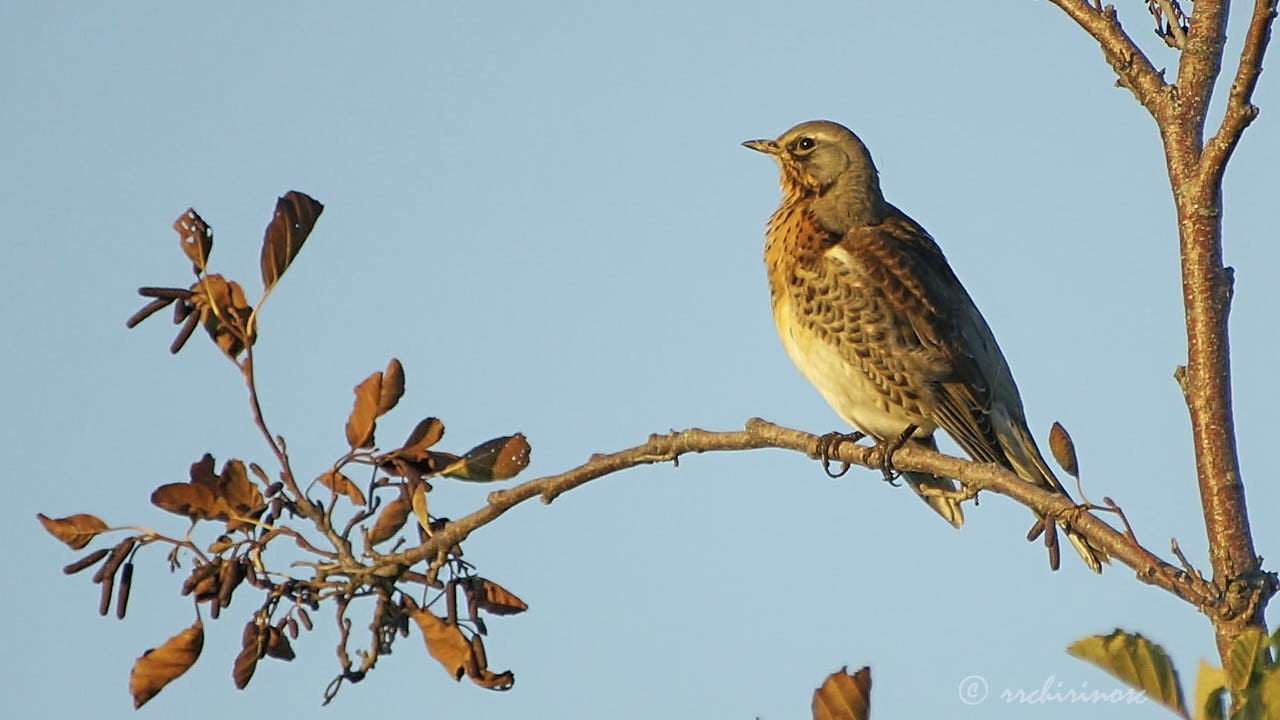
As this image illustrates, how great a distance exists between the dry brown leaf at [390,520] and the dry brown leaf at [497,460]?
0.16 m

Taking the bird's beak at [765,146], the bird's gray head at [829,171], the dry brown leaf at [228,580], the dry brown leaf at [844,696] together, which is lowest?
the dry brown leaf at [844,696]

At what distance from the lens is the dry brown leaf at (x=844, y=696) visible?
3.07 meters

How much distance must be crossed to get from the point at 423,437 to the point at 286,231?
→ 68cm

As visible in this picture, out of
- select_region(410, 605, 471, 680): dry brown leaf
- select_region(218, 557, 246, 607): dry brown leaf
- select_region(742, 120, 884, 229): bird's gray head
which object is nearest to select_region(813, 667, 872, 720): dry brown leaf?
select_region(410, 605, 471, 680): dry brown leaf

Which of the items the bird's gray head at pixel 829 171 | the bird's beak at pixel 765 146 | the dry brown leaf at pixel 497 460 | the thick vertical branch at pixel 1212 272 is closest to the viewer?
the thick vertical branch at pixel 1212 272

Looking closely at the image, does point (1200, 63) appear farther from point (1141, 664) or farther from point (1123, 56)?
point (1141, 664)

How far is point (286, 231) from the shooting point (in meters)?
4.08

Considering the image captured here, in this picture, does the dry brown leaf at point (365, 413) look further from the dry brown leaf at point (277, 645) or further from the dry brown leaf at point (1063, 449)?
the dry brown leaf at point (1063, 449)

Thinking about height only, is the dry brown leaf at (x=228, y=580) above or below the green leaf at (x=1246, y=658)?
above

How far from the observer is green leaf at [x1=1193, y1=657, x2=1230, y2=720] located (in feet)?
8.56

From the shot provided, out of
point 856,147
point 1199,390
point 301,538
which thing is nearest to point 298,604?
point 301,538

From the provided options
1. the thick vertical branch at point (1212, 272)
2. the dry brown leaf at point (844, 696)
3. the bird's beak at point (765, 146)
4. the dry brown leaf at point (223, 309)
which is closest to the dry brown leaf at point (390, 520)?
the dry brown leaf at point (223, 309)

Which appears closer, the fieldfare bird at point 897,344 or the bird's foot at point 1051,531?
the bird's foot at point 1051,531

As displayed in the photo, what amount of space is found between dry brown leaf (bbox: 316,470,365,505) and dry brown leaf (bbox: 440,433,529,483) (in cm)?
27
